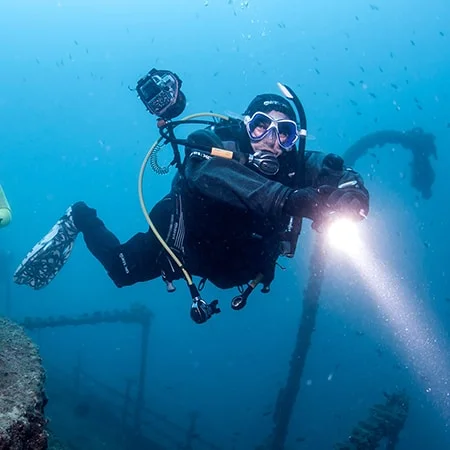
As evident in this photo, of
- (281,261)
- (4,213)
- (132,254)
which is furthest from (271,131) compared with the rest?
(281,261)

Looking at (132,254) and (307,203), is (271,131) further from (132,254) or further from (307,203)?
(132,254)

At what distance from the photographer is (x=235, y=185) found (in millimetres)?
3314

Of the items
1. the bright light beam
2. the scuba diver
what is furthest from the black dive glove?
the bright light beam

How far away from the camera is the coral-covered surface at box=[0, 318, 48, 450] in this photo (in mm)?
2215

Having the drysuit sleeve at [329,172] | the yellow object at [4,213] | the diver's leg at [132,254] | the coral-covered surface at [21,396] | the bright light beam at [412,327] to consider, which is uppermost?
the bright light beam at [412,327]

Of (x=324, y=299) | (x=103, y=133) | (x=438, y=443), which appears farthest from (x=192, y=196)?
(x=103, y=133)

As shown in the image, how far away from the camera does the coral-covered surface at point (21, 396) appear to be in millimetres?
2215

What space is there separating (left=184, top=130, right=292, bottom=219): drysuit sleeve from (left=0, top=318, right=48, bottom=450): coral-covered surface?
181 cm

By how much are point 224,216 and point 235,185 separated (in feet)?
3.65

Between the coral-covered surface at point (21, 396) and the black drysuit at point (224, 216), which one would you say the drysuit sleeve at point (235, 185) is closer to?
the black drysuit at point (224, 216)

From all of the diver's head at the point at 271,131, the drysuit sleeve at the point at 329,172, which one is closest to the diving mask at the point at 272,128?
the diver's head at the point at 271,131

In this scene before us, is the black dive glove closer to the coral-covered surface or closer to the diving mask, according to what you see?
the diving mask

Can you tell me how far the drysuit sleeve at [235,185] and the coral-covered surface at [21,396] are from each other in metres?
1.81

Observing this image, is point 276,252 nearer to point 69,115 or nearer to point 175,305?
point 175,305
